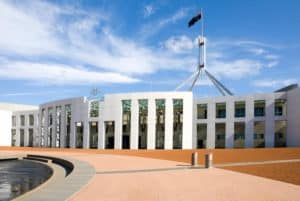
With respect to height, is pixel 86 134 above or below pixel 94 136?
above

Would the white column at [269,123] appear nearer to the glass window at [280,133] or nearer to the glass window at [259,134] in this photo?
the glass window at [259,134]

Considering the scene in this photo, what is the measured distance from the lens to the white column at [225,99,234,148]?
56.1 metres

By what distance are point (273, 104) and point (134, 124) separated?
74.6 feet

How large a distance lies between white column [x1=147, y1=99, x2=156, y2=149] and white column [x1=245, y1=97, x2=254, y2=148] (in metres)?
15.7

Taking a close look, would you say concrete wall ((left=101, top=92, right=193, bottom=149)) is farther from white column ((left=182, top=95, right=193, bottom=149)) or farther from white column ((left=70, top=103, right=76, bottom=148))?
white column ((left=70, top=103, right=76, bottom=148))

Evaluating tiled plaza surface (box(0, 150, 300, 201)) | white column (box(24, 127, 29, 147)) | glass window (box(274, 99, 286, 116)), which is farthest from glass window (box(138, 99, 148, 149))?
tiled plaza surface (box(0, 150, 300, 201))

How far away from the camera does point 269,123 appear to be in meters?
53.3

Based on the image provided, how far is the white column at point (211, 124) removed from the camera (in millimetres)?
57656

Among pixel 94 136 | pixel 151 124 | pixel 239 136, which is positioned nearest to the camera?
pixel 151 124

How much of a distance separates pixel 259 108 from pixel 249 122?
457 cm

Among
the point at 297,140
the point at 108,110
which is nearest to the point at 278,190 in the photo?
the point at 297,140

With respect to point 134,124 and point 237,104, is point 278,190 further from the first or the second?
point 237,104

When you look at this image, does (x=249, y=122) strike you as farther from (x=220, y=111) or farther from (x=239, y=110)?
(x=220, y=111)

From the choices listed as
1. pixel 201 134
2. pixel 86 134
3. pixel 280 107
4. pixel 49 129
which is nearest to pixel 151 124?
pixel 86 134
